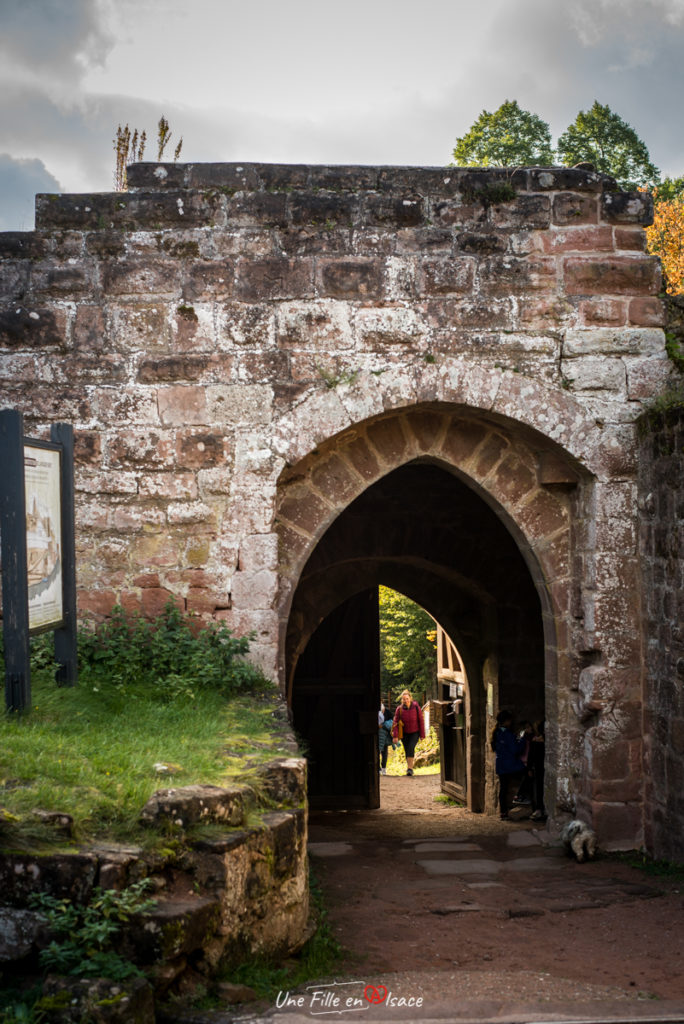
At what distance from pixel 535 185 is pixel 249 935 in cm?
452

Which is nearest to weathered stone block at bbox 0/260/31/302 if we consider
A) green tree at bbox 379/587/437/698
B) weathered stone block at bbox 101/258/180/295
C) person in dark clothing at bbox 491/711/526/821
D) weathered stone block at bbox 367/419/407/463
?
A: weathered stone block at bbox 101/258/180/295

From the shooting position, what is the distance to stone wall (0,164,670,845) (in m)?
5.62

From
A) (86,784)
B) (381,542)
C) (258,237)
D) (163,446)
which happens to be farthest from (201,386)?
(381,542)

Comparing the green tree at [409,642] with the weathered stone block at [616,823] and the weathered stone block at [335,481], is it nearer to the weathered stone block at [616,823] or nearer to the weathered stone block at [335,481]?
the weathered stone block at [616,823]

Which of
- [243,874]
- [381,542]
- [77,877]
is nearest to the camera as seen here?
[77,877]

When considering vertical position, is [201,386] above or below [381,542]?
above

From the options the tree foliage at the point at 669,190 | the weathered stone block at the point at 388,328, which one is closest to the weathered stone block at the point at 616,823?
the weathered stone block at the point at 388,328

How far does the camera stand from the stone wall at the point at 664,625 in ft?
17.4

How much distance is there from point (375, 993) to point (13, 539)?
2.15m

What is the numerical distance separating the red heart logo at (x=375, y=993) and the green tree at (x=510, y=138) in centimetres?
2091

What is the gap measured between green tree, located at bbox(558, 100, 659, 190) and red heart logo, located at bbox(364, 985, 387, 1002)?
21638mm

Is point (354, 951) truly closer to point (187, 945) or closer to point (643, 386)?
point (187, 945)

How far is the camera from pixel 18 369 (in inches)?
222

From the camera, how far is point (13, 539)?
3.84m
